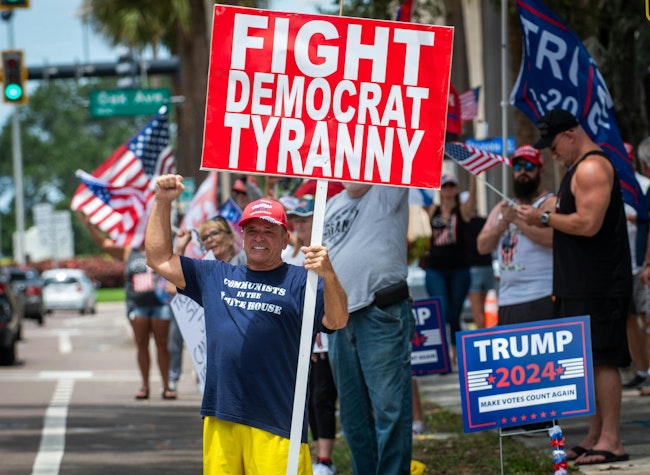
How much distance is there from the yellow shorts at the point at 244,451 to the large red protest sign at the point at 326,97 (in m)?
1.13

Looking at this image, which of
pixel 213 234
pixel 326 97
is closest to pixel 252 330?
pixel 326 97

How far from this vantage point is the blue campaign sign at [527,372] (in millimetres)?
7633

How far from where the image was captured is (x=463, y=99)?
14.8m

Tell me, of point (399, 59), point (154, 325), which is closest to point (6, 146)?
point (154, 325)

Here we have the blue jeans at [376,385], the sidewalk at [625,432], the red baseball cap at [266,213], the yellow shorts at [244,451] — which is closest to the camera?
the yellow shorts at [244,451]

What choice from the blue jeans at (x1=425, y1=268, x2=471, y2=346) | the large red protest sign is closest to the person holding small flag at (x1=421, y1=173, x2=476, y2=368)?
the blue jeans at (x1=425, y1=268, x2=471, y2=346)

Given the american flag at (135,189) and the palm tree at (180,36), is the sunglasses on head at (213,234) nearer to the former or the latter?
the american flag at (135,189)

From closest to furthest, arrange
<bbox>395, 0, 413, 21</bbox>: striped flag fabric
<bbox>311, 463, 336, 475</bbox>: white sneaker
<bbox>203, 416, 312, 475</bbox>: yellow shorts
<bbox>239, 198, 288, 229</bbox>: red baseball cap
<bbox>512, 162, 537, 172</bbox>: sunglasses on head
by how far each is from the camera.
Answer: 1. <bbox>203, 416, 312, 475</bbox>: yellow shorts
2. <bbox>239, 198, 288, 229</bbox>: red baseball cap
3. <bbox>311, 463, 336, 475</bbox>: white sneaker
4. <bbox>512, 162, 537, 172</bbox>: sunglasses on head
5. <bbox>395, 0, 413, 21</bbox>: striped flag fabric

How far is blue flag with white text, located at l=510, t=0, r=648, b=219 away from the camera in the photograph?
945 cm

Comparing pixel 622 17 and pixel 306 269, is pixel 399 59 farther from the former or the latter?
pixel 622 17

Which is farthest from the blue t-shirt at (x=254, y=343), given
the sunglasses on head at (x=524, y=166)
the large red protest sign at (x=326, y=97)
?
the sunglasses on head at (x=524, y=166)

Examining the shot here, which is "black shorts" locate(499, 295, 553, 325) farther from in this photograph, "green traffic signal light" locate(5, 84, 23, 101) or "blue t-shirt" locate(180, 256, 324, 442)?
"green traffic signal light" locate(5, 84, 23, 101)

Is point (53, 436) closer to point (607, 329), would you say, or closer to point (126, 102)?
point (607, 329)

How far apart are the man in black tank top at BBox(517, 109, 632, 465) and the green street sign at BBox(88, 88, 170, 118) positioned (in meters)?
27.8
